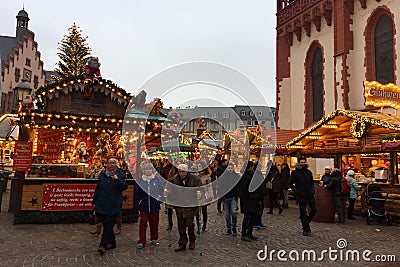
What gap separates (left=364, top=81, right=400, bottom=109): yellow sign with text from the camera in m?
16.2

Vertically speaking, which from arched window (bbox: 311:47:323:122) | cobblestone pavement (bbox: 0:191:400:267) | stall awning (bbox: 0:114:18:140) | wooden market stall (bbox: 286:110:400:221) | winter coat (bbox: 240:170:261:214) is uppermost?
arched window (bbox: 311:47:323:122)

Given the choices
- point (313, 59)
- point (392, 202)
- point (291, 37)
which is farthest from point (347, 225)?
point (291, 37)

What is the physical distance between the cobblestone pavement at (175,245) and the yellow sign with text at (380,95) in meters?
6.90

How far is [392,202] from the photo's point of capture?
11.4 metres

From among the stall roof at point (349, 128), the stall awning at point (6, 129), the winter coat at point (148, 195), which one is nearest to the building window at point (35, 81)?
the stall awning at point (6, 129)

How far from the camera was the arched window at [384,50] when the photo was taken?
790 inches

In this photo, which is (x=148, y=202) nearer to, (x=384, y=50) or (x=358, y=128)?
(x=358, y=128)

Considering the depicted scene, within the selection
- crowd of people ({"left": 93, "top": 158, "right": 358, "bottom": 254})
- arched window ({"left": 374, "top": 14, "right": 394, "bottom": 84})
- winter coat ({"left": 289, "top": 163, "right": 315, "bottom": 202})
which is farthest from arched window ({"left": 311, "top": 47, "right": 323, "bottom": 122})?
winter coat ({"left": 289, "top": 163, "right": 315, "bottom": 202})

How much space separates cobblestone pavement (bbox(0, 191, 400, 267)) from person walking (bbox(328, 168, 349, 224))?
479 millimetres

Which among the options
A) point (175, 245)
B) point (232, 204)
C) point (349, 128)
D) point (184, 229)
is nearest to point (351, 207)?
point (349, 128)

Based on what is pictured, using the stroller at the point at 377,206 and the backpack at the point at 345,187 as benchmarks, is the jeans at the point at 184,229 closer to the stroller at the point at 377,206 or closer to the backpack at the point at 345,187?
the backpack at the point at 345,187

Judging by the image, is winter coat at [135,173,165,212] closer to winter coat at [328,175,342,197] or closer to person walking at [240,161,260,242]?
person walking at [240,161,260,242]

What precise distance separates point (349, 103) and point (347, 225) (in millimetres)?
12487

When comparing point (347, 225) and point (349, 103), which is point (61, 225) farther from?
point (349, 103)
